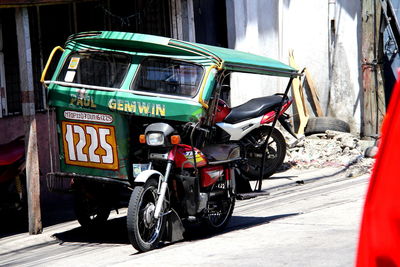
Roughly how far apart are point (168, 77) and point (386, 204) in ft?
21.9

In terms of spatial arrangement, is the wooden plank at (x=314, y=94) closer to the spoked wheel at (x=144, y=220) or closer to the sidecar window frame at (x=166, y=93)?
the sidecar window frame at (x=166, y=93)

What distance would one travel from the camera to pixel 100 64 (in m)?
9.05

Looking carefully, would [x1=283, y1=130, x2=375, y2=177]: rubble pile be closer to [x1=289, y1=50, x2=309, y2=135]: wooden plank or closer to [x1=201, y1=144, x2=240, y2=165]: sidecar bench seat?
[x1=289, y1=50, x2=309, y2=135]: wooden plank

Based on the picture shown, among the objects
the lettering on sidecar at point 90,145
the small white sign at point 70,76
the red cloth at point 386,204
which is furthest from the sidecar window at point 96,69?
the red cloth at point 386,204

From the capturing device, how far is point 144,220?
8047 mm

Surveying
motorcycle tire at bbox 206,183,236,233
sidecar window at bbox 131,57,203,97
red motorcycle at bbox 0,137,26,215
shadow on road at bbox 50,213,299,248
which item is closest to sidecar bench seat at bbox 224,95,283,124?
shadow on road at bbox 50,213,299,248

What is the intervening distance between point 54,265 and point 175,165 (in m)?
1.56

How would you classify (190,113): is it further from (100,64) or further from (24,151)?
(24,151)

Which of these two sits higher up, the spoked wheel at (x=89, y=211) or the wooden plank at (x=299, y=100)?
the wooden plank at (x=299, y=100)

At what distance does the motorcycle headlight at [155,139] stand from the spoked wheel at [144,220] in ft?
1.16

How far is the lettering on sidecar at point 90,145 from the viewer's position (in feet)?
28.2

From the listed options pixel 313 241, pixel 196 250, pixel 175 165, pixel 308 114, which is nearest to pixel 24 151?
pixel 175 165

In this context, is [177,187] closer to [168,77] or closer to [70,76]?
[168,77]

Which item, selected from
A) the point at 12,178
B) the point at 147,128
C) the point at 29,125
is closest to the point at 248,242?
the point at 147,128
